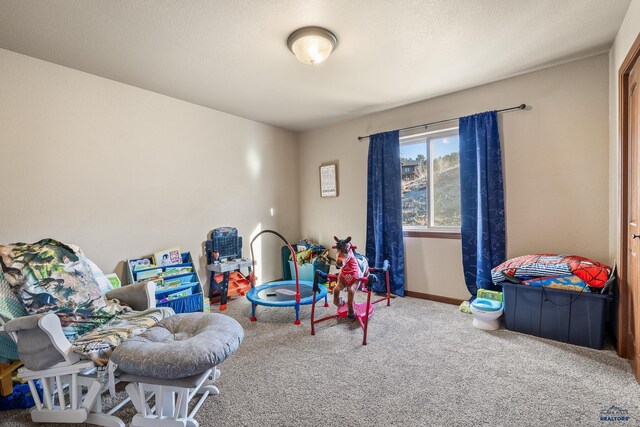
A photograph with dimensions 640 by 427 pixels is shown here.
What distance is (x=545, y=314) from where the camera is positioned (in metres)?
2.46

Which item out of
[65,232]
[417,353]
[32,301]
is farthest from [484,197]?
[65,232]

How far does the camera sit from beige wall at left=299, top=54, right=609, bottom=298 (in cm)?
255

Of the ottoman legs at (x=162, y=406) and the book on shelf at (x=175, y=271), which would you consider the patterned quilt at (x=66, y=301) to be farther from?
the book on shelf at (x=175, y=271)

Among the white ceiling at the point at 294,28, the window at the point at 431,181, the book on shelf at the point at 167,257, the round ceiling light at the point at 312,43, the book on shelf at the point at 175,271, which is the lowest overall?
the book on shelf at the point at 175,271

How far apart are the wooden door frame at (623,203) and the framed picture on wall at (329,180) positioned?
298 centimetres

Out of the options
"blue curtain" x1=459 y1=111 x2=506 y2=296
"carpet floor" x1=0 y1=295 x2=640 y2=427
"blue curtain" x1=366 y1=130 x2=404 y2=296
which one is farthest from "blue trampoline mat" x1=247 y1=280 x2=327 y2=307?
"blue curtain" x1=459 y1=111 x2=506 y2=296

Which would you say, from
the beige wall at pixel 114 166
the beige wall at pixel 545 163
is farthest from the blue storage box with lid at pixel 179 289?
the beige wall at pixel 545 163

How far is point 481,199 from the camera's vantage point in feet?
9.91

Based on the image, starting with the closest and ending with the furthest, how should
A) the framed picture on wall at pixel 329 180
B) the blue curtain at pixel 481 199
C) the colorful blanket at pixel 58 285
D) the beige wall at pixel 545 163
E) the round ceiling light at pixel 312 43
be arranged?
the colorful blanket at pixel 58 285
the round ceiling light at pixel 312 43
the beige wall at pixel 545 163
the blue curtain at pixel 481 199
the framed picture on wall at pixel 329 180

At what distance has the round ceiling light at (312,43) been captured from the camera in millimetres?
2051

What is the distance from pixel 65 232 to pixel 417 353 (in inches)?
123

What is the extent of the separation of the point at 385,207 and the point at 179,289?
102 inches

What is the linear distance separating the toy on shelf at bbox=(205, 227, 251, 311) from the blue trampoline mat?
447 millimetres

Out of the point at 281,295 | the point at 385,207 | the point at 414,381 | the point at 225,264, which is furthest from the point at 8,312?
the point at 385,207
